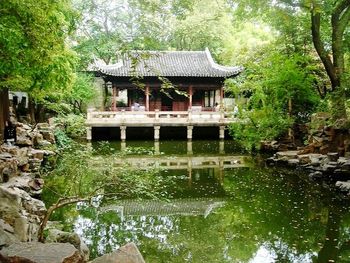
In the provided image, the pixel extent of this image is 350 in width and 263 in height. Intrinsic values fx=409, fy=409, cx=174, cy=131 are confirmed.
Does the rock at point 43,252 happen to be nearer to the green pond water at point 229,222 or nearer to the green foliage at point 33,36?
the green pond water at point 229,222

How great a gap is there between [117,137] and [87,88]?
389 centimetres

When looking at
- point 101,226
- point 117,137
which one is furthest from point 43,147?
point 117,137

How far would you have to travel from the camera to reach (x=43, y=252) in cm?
430

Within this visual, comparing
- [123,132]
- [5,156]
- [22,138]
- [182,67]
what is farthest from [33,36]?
[182,67]

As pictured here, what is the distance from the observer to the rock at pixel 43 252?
416 centimetres

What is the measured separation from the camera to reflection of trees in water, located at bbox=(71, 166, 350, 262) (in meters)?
7.25

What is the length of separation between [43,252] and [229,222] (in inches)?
217

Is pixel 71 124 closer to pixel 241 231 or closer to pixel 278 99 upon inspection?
pixel 278 99

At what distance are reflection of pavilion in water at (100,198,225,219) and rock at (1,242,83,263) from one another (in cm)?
494

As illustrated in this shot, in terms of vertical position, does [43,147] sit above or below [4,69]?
below

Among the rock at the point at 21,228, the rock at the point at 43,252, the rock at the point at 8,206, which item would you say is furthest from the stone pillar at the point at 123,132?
the rock at the point at 43,252

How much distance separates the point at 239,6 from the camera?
1602cm

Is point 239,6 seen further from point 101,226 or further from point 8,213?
point 8,213

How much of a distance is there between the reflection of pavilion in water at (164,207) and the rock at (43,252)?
494 cm
